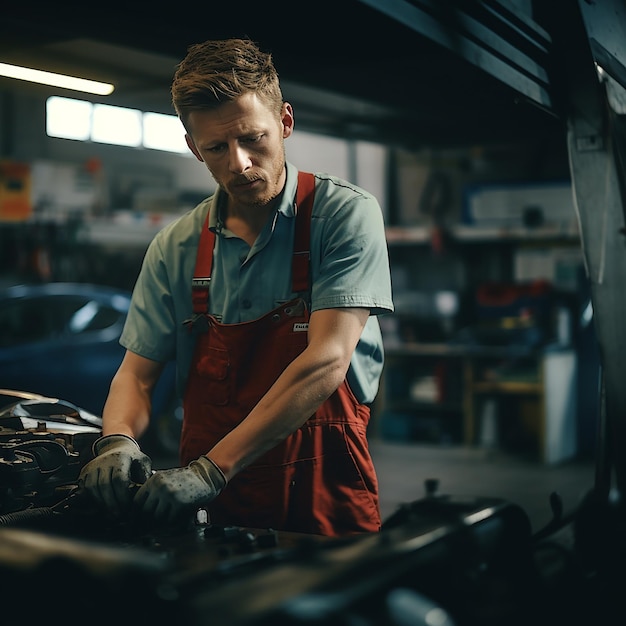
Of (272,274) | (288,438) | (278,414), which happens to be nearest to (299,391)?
(278,414)

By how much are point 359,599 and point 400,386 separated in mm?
5637

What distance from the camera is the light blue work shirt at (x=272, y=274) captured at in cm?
157

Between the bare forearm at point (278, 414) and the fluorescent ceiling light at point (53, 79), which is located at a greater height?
the fluorescent ceiling light at point (53, 79)

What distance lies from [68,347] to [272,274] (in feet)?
12.4

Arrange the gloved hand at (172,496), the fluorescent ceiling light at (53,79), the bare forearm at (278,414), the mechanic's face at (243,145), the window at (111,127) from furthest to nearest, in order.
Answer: the window at (111,127), the fluorescent ceiling light at (53,79), the mechanic's face at (243,145), the bare forearm at (278,414), the gloved hand at (172,496)

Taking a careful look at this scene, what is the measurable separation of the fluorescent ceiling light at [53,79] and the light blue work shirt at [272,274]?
15.5 inches

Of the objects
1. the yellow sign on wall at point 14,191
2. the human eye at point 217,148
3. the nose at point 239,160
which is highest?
the yellow sign on wall at point 14,191

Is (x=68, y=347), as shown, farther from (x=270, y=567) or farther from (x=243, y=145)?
(x=270, y=567)

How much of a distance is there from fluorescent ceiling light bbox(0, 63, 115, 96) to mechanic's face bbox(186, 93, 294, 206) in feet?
1.29

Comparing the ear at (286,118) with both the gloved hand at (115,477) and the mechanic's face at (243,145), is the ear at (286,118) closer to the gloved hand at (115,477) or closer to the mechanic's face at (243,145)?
the mechanic's face at (243,145)

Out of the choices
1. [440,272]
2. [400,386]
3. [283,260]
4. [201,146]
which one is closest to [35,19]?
[201,146]

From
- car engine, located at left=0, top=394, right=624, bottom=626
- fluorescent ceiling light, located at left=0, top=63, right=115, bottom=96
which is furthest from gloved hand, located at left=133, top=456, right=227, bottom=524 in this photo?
fluorescent ceiling light, located at left=0, top=63, right=115, bottom=96

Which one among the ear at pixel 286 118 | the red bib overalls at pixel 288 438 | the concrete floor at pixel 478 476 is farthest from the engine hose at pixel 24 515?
the concrete floor at pixel 478 476

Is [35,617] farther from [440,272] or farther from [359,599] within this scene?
[440,272]
